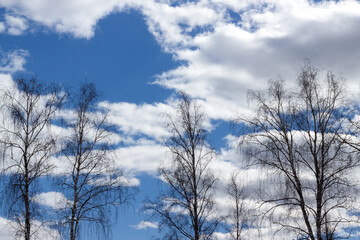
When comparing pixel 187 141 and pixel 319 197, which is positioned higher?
pixel 187 141

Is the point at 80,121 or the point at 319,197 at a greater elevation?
the point at 80,121

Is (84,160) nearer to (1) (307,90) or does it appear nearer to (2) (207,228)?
(2) (207,228)

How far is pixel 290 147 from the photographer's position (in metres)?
17.3

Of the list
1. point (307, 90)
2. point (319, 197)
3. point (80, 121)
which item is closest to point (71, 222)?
point (80, 121)

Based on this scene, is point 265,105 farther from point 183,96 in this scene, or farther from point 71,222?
point 71,222

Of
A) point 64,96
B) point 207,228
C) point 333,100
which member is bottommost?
point 207,228

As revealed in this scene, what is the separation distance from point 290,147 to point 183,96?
265 inches

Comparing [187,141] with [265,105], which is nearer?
[265,105]

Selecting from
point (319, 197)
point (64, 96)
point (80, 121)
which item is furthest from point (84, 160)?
point (319, 197)

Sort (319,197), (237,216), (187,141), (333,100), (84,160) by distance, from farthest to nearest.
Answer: (237,216) → (187,141) → (84,160) → (333,100) → (319,197)

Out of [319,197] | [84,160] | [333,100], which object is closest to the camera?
[319,197]

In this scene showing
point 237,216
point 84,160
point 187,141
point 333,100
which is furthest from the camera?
point 237,216

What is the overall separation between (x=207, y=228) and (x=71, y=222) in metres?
6.01

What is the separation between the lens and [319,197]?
A: 16.1 meters
